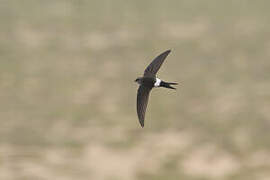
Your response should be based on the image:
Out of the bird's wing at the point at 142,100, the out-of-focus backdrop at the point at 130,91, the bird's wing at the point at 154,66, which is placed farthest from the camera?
the out-of-focus backdrop at the point at 130,91

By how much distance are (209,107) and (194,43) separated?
8.12 m

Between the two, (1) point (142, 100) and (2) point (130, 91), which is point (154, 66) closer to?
(1) point (142, 100)

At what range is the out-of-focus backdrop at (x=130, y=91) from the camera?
25312 millimetres

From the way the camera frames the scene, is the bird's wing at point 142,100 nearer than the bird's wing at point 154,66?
Yes

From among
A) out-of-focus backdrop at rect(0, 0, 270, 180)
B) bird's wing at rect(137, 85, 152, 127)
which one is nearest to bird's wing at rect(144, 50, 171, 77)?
bird's wing at rect(137, 85, 152, 127)

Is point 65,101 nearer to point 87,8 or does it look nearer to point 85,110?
point 85,110

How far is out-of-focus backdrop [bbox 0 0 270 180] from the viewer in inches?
997

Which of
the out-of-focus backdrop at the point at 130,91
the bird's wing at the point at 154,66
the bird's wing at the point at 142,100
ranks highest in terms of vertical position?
the out-of-focus backdrop at the point at 130,91

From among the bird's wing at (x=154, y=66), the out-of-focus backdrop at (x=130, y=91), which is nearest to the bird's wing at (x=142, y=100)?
the bird's wing at (x=154, y=66)

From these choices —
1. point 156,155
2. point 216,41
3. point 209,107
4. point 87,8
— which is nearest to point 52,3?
point 87,8

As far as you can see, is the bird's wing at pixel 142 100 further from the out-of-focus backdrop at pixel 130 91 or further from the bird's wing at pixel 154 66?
the out-of-focus backdrop at pixel 130 91

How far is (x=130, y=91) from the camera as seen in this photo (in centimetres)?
3170

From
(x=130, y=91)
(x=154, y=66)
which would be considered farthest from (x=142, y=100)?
(x=130, y=91)

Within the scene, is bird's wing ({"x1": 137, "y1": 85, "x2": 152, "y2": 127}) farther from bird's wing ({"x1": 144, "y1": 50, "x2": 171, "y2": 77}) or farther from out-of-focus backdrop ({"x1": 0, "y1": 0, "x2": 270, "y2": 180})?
out-of-focus backdrop ({"x1": 0, "y1": 0, "x2": 270, "y2": 180})
